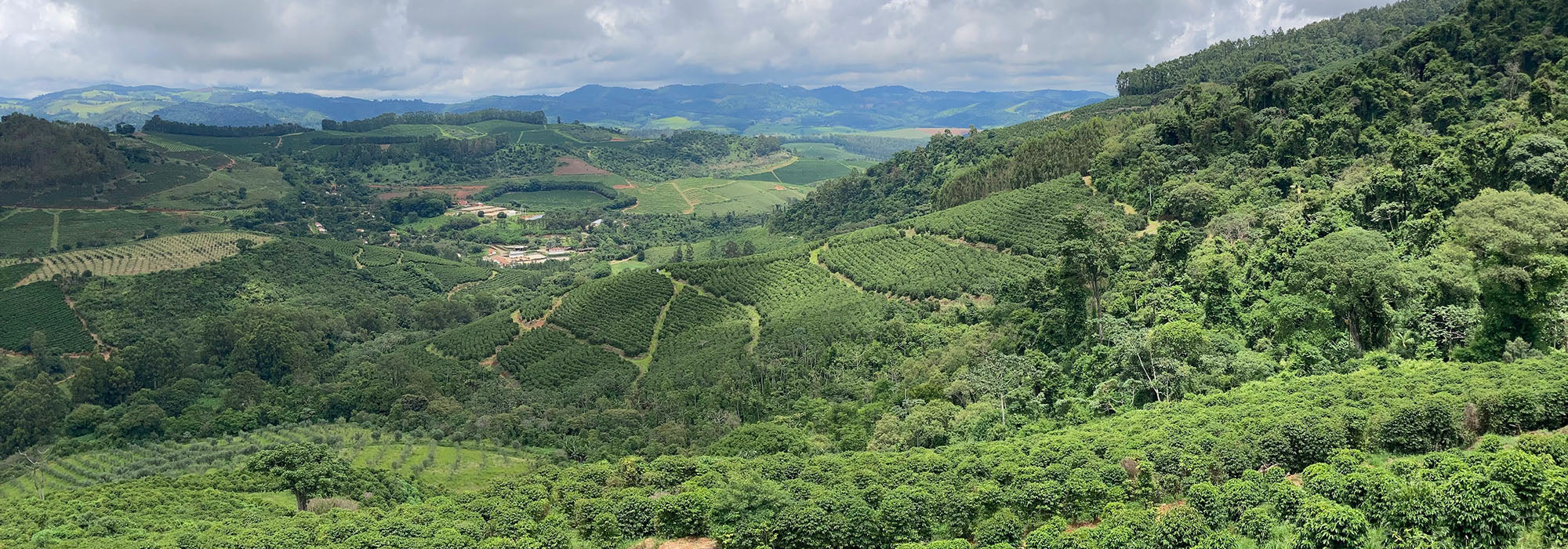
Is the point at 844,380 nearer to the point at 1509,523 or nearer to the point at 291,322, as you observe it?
the point at 1509,523

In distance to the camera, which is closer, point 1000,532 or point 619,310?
point 1000,532

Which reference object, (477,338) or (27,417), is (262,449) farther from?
(27,417)

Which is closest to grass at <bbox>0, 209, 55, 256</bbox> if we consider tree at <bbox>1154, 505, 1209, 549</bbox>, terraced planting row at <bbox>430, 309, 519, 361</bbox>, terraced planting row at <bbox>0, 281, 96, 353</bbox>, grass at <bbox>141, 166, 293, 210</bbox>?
grass at <bbox>141, 166, 293, 210</bbox>

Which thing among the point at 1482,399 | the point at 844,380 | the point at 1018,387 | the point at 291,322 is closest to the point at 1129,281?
the point at 1018,387

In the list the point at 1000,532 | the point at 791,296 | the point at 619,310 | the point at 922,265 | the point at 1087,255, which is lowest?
the point at 619,310

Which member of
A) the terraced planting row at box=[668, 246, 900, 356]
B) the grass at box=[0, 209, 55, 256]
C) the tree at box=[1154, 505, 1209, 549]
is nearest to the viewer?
the tree at box=[1154, 505, 1209, 549]

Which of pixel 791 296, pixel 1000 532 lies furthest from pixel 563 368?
pixel 1000 532

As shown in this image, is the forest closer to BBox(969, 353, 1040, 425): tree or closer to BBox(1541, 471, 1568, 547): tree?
BBox(1541, 471, 1568, 547): tree
